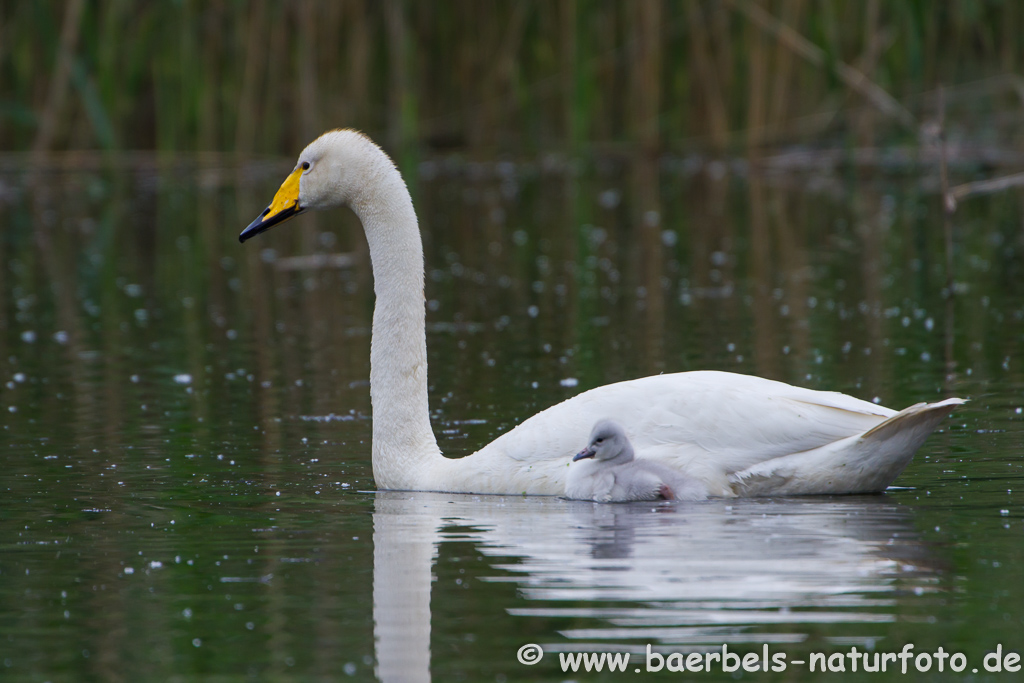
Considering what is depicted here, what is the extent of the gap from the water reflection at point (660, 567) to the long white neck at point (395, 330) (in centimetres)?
51

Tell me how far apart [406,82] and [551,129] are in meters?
5.69

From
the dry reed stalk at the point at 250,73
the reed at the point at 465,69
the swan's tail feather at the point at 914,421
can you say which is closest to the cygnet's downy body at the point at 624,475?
the swan's tail feather at the point at 914,421

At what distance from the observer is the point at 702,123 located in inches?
947

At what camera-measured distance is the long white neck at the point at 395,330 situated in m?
6.97

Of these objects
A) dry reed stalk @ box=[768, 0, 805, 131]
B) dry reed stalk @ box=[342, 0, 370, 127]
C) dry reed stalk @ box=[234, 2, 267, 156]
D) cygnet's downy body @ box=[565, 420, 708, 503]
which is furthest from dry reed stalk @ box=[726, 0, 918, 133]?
cygnet's downy body @ box=[565, 420, 708, 503]

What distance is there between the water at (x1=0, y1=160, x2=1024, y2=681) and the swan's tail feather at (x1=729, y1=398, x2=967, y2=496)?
0.36 feet

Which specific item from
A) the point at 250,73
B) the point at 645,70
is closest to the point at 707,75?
the point at 645,70

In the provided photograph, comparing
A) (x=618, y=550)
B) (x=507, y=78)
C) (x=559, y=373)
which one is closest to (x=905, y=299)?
(x=559, y=373)

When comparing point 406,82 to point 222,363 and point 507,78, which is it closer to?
point 507,78

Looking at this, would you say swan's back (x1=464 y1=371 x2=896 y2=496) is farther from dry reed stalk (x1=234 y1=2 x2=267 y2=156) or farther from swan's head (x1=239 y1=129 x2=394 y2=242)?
dry reed stalk (x1=234 y1=2 x2=267 y2=156)

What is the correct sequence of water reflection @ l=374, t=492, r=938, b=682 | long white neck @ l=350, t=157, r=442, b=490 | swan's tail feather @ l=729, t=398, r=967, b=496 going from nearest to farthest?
water reflection @ l=374, t=492, r=938, b=682, swan's tail feather @ l=729, t=398, r=967, b=496, long white neck @ l=350, t=157, r=442, b=490

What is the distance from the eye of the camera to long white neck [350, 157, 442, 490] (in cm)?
697

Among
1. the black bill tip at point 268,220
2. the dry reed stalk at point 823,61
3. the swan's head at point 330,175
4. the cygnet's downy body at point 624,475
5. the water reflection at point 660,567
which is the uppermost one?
the dry reed stalk at point 823,61

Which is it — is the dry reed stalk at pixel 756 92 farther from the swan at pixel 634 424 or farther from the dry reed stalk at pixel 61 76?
the swan at pixel 634 424
